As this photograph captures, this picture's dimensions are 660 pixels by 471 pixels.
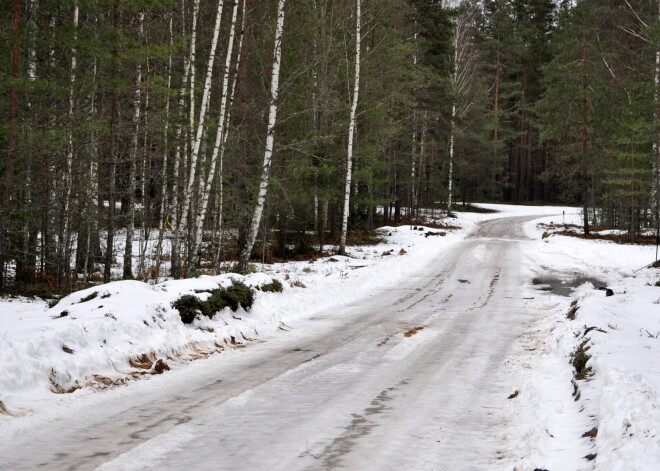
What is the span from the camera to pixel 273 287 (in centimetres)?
1295

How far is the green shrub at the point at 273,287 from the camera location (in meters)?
12.6

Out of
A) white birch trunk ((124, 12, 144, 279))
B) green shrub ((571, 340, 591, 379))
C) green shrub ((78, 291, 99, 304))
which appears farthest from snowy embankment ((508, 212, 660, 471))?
white birch trunk ((124, 12, 144, 279))

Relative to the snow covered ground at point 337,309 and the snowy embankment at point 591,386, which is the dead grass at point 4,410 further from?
the snowy embankment at point 591,386

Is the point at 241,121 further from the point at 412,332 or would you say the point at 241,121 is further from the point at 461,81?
the point at 461,81

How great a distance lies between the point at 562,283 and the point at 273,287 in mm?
10028

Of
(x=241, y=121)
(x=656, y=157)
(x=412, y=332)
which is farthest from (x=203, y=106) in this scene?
(x=656, y=157)

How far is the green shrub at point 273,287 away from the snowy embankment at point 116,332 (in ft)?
0.41

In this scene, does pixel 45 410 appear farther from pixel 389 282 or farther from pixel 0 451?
pixel 389 282

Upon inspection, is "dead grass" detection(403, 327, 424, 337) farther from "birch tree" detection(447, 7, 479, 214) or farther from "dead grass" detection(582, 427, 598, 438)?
"birch tree" detection(447, 7, 479, 214)

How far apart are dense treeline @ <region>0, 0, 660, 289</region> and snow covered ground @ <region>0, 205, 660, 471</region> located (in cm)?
411

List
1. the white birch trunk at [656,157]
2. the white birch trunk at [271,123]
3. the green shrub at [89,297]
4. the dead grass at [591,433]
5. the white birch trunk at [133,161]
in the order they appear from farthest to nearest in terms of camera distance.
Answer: the white birch trunk at [656,157] < the white birch trunk at [133,161] < the white birch trunk at [271,123] < the green shrub at [89,297] < the dead grass at [591,433]

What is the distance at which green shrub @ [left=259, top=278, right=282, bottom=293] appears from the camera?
41.4ft

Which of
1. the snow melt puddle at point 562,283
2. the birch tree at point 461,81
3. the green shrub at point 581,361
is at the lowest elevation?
the snow melt puddle at point 562,283

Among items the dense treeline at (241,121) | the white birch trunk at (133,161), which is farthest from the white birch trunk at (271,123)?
the white birch trunk at (133,161)
